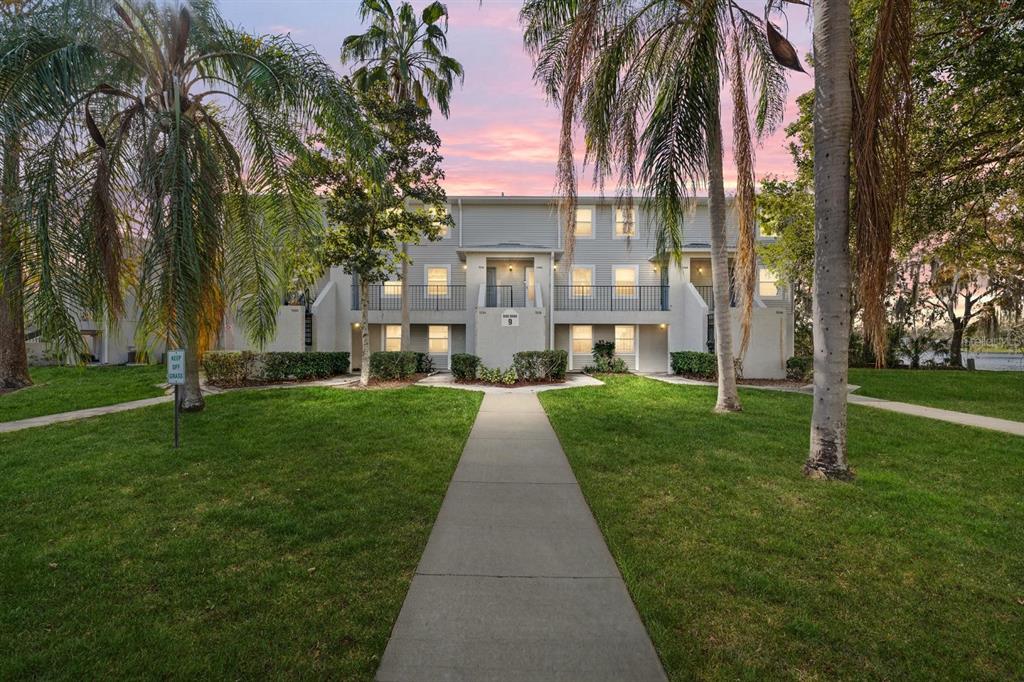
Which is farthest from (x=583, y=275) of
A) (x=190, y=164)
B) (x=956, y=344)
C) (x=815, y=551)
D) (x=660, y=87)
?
(x=956, y=344)

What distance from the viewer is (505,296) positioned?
61.9 feet

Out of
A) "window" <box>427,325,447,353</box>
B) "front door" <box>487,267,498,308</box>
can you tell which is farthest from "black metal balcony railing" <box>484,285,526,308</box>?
"window" <box>427,325,447,353</box>

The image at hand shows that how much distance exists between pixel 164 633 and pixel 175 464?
13.0 feet

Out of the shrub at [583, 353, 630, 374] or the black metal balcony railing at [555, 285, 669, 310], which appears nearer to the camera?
the shrub at [583, 353, 630, 374]

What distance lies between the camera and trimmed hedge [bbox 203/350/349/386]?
43.5 ft

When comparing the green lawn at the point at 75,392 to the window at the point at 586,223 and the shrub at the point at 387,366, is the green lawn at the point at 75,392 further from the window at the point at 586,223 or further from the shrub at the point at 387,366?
the window at the point at 586,223

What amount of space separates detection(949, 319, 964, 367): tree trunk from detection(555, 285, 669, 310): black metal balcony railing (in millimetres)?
16241

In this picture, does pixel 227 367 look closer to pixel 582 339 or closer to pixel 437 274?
pixel 437 274

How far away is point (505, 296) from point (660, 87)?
11.9 metres

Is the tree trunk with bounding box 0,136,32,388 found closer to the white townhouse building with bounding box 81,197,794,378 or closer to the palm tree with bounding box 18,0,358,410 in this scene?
the palm tree with bounding box 18,0,358,410

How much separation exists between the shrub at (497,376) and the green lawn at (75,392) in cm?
850

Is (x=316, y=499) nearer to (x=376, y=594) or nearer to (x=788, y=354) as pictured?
(x=376, y=594)

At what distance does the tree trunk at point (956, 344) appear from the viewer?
74.0ft

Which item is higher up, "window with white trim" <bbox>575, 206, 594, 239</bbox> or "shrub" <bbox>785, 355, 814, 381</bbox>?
"window with white trim" <bbox>575, 206, 594, 239</bbox>
